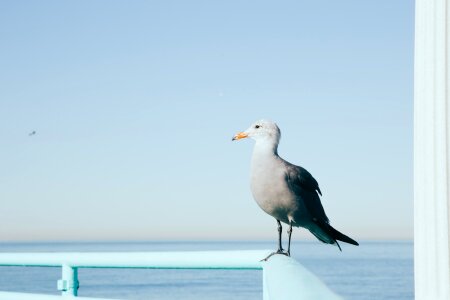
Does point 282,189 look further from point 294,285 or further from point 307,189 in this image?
point 294,285

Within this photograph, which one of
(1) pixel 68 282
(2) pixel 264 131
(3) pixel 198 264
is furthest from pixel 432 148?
(1) pixel 68 282

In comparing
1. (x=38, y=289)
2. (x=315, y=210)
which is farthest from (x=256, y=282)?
(x=315, y=210)

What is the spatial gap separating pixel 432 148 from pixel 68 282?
136 cm

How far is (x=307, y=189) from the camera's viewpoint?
12.1 feet

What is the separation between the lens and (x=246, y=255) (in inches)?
87.8

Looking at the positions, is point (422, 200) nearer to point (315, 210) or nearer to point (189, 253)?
point (189, 253)

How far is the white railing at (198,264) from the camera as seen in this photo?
1215 millimetres

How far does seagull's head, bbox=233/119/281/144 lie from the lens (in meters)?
3.49

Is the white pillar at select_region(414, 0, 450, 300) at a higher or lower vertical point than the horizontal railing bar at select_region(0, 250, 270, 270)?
higher

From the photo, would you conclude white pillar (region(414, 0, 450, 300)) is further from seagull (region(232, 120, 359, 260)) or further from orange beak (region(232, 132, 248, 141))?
orange beak (region(232, 132, 248, 141))

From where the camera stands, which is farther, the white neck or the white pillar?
the white neck

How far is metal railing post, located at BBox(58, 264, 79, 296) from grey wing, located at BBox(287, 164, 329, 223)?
3.62 feet

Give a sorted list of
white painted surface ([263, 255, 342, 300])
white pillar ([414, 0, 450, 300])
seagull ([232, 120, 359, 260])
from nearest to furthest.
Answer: white painted surface ([263, 255, 342, 300]) → white pillar ([414, 0, 450, 300]) → seagull ([232, 120, 359, 260])

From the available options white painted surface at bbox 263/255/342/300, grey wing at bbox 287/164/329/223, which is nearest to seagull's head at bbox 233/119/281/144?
grey wing at bbox 287/164/329/223
